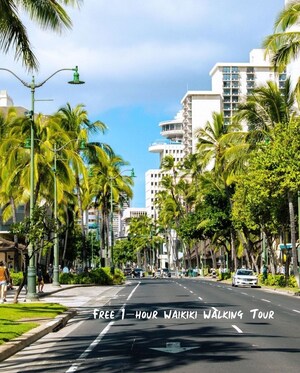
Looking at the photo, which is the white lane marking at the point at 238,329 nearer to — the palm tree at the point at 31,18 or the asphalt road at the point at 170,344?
the asphalt road at the point at 170,344

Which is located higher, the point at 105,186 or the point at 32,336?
the point at 105,186

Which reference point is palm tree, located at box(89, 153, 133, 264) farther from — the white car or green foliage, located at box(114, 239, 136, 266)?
green foliage, located at box(114, 239, 136, 266)

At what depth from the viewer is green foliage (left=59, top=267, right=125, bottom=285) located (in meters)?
53.0

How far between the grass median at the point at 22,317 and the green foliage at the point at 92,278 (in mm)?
27148

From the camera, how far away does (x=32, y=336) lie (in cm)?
1591

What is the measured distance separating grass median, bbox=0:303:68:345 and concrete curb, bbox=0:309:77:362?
18 cm

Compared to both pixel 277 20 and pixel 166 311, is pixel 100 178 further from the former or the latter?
pixel 166 311

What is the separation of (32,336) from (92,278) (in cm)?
3887

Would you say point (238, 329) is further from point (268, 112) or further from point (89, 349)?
point (268, 112)

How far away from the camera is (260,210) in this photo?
2032 inches

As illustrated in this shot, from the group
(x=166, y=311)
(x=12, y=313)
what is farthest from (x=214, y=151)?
(x=12, y=313)

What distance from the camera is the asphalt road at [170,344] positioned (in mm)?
11953

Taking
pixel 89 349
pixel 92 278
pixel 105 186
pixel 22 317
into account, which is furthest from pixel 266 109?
pixel 89 349

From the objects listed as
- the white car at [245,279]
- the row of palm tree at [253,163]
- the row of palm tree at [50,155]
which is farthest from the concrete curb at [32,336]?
the white car at [245,279]
